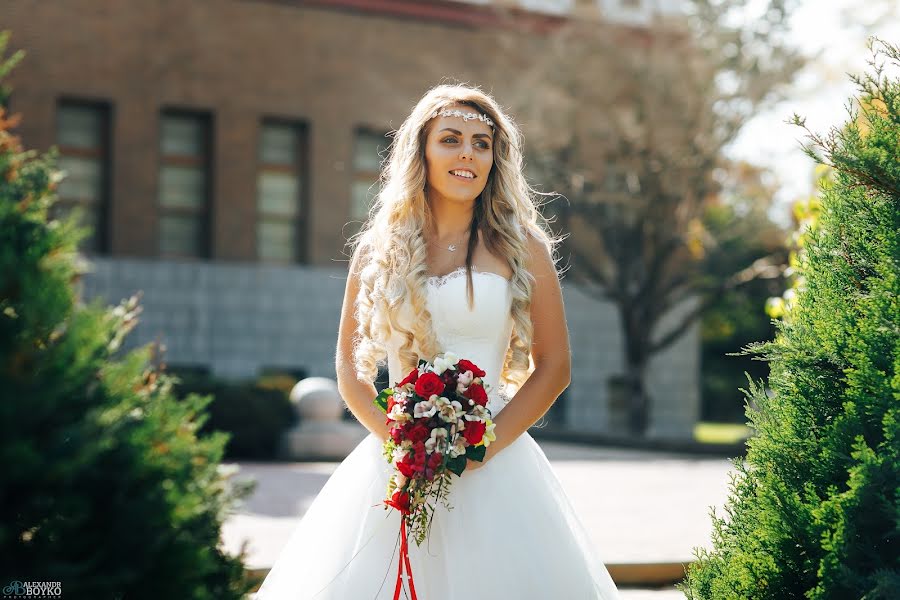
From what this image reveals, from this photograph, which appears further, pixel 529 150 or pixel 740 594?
pixel 529 150

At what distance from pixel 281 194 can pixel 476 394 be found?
60.8 feet

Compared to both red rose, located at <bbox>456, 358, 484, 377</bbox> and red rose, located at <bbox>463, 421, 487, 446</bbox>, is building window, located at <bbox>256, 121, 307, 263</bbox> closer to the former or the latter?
red rose, located at <bbox>456, 358, 484, 377</bbox>

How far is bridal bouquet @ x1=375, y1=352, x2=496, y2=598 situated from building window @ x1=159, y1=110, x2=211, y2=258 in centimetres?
1782

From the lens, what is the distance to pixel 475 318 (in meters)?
4.51

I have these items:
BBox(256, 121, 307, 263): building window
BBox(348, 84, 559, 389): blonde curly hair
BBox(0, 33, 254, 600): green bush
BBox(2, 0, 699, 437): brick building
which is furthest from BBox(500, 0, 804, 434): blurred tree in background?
BBox(0, 33, 254, 600): green bush

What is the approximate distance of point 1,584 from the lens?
250 cm

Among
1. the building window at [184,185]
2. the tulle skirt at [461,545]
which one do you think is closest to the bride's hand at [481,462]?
the tulle skirt at [461,545]

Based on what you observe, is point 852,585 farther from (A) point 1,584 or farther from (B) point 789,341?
(A) point 1,584

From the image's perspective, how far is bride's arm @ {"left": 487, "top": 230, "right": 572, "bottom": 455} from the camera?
4371 millimetres

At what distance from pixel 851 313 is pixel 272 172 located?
1916 cm

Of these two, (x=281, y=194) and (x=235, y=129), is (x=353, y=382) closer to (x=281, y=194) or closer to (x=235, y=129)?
(x=235, y=129)

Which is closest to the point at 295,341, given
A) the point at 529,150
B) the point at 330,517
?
the point at 529,150

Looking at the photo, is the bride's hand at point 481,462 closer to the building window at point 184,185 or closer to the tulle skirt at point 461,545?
the tulle skirt at point 461,545

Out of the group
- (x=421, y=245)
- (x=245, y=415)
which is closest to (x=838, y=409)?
(x=421, y=245)
